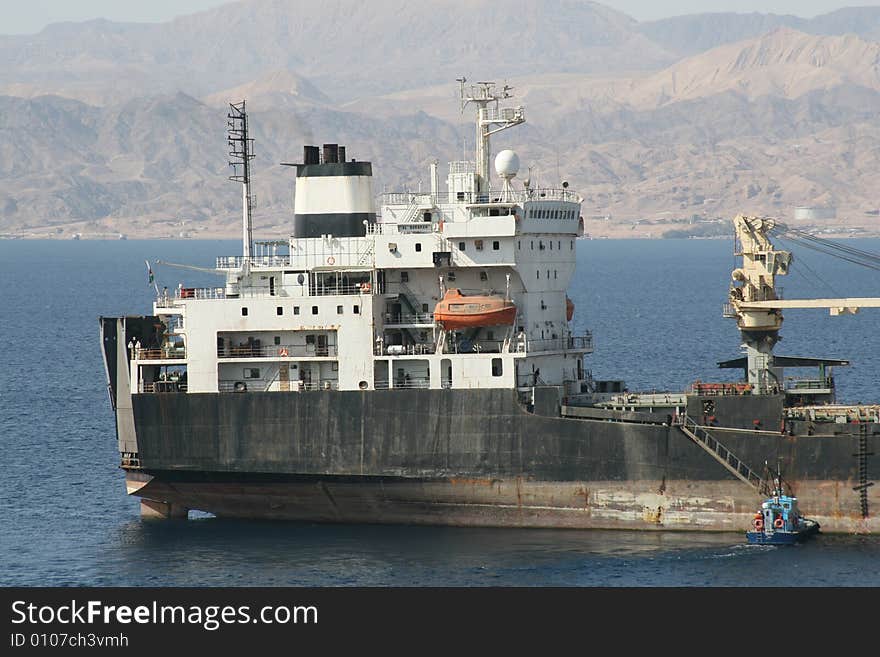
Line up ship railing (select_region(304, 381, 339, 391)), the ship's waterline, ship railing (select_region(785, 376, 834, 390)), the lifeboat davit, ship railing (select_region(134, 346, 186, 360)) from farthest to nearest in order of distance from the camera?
ship railing (select_region(134, 346, 186, 360))
ship railing (select_region(304, 381, 339, 391))
ship railing (select_region(785, 376, 834, 390))
the lifeboat davit
the ship's waterline

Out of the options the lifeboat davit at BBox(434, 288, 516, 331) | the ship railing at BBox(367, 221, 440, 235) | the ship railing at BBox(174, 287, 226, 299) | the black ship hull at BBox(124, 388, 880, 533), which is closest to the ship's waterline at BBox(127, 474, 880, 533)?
the black ship hull at BBox(124, 388, 880, 533)

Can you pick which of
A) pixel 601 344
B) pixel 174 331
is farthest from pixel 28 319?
pixel 174 331

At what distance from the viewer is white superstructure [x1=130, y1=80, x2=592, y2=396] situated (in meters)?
41.9

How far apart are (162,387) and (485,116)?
1113cm

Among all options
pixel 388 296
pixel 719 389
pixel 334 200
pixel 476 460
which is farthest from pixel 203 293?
pixel 719 389

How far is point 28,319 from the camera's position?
112 metres

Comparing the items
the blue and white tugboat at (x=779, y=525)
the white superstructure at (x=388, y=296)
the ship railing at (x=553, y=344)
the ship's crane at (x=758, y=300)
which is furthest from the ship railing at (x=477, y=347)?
the blue and white tugboat at (x=779, y=525)

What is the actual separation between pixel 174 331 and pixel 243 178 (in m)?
4.55

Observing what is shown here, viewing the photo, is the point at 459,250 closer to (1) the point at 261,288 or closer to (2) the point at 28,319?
(1) the point at 261,288

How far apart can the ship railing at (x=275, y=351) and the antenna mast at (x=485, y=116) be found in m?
5.84

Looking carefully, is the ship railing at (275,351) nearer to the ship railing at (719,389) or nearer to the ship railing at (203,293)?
the ship railing at (203,293)

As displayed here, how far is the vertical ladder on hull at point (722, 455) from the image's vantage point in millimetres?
39719

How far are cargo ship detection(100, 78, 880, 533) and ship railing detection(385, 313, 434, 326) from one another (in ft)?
0.21

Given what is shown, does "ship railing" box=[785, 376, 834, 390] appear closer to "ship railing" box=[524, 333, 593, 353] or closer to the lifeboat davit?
"ship railing" box=[524, 333, 593, 353]
